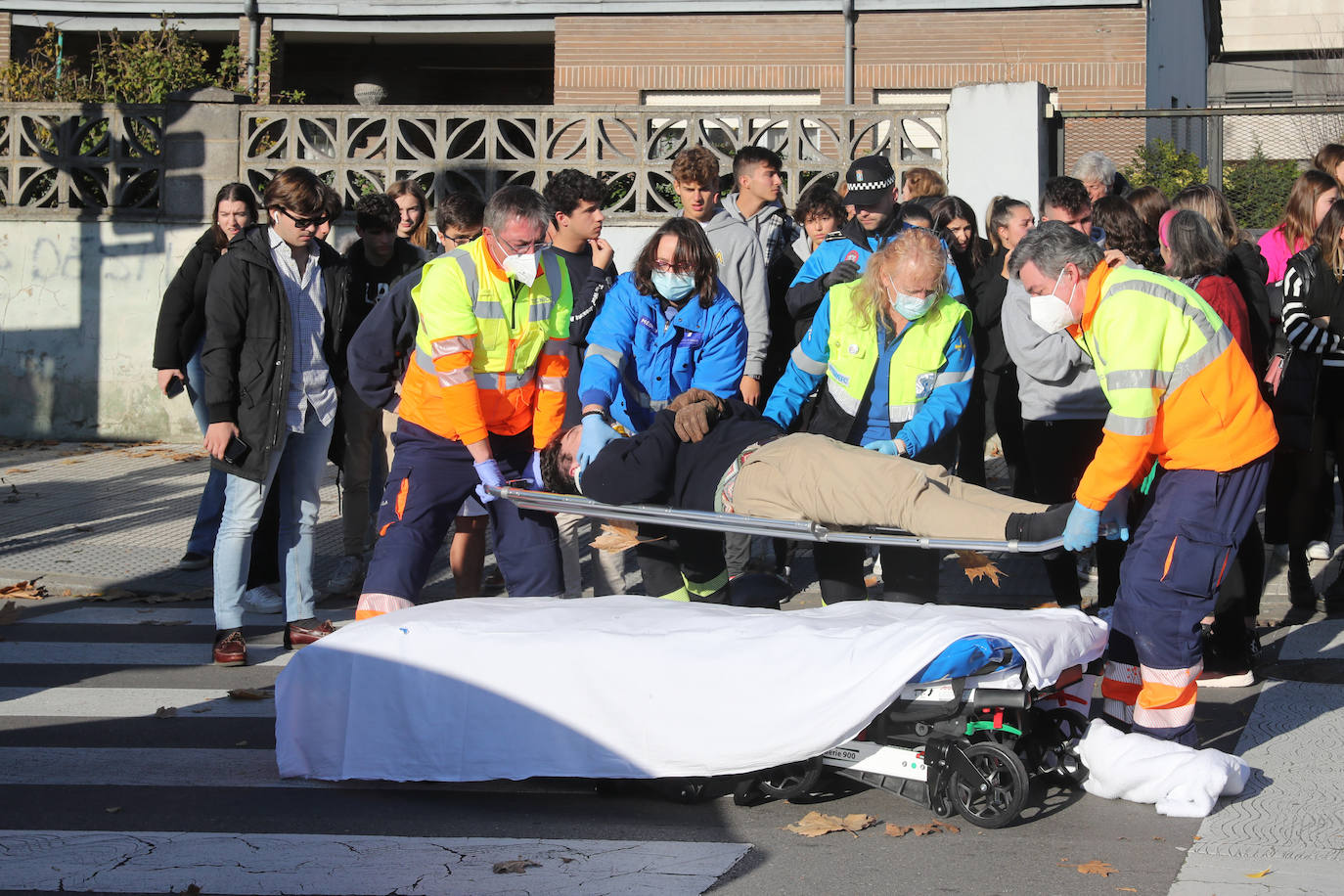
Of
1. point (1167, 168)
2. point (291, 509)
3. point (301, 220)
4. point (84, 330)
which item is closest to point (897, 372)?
point (301, 220)

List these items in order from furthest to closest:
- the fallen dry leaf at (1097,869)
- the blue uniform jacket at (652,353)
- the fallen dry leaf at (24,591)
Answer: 1. the fallen dry leaf at (24,591)
2. the blue uniform jacket at (652,353)
3. the fallen dry leaf at (1097,869)

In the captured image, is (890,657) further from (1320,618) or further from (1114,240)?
(1320,618)

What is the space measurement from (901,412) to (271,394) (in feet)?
9.58

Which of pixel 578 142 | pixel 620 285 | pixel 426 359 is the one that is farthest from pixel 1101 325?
pixel 578 142

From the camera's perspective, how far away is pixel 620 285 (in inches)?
255

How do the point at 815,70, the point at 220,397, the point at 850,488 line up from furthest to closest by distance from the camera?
the point at 815,70, the point at 220,397, the point at 850,488

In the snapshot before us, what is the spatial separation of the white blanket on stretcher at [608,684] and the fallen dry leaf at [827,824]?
22 centimetres

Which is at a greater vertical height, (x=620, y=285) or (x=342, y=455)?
(x=620, y=285)

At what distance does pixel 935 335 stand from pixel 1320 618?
112 inches

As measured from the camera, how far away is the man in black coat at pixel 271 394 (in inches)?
271

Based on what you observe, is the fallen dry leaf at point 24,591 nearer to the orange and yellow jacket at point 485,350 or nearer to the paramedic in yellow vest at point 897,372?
the orange and yellow jacket at point 485,350

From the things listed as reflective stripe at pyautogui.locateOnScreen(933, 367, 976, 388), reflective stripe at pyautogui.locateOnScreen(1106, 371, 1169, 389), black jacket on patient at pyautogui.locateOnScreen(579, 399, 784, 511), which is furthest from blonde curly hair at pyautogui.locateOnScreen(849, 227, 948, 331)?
reflective stripe at pyautogui.locateOnScreen(1106, 371, 1169, 389)

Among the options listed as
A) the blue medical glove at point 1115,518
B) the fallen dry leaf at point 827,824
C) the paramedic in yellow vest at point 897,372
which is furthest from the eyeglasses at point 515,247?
the fallen dry leaf at point 827,824

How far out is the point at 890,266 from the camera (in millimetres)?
6086
